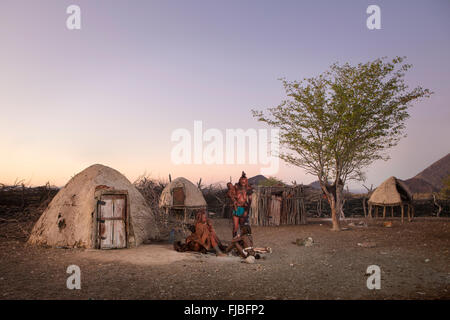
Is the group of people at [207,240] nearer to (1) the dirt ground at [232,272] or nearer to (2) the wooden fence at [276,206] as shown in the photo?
(1) the dirt ground at [232,272]

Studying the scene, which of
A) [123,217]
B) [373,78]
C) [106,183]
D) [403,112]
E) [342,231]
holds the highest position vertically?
[373,78]

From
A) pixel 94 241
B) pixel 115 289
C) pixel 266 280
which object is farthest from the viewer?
pixel 94 241

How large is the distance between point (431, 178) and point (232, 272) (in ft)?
146

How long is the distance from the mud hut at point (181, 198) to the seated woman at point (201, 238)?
407 inches

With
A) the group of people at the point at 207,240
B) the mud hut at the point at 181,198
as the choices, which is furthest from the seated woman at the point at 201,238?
the mud hut at the point at 181,198

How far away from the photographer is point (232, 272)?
7.56m

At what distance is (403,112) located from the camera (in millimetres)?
14930

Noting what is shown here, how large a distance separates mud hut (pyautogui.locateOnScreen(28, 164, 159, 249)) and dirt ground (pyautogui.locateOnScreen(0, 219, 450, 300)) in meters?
0.50

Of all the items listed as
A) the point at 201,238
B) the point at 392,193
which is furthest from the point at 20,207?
the point at 392,193

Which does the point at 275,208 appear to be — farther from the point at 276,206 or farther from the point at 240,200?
the point at 240,200

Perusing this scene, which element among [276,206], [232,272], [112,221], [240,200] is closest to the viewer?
[232,272]

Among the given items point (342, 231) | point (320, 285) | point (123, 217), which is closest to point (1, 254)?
point (123, 217)
